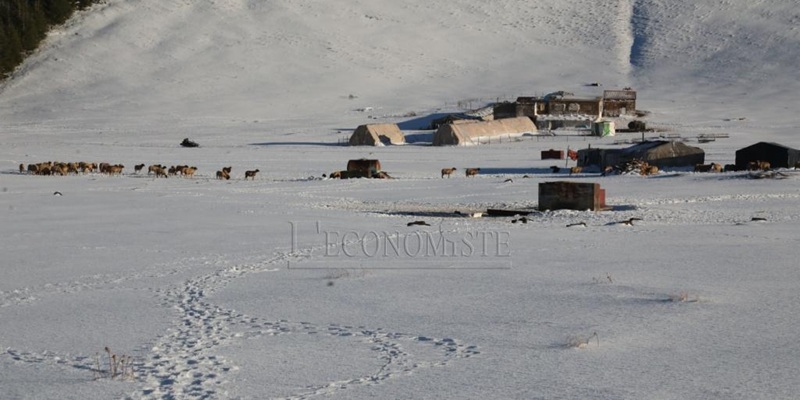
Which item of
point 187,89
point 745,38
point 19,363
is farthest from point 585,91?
point 19,363

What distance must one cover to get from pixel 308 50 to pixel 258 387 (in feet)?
264

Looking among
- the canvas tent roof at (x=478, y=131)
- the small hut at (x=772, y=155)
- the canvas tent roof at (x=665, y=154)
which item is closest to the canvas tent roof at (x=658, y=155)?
the canvas tent roof at (x=665, y=154)

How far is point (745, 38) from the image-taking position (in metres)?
87.1

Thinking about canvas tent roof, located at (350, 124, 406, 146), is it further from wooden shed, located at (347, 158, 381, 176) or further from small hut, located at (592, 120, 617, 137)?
wooden shed, located at (347, 158, 381, 176)

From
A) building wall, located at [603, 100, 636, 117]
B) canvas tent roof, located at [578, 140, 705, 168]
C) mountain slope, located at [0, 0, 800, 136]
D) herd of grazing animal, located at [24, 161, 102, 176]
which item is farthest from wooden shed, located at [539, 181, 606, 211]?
mountain slope, located at [0, 0, 800, 136]

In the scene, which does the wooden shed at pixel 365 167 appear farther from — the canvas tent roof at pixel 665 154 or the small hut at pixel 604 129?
the small hut at pixel 604 129

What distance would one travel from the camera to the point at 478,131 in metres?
53.6

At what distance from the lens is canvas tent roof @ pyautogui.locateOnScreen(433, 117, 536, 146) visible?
169ft

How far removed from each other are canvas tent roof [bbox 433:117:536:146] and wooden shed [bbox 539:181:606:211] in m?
29.4

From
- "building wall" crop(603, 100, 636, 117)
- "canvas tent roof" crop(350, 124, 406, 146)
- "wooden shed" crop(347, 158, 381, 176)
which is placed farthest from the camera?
"building wall" crop(603, 100, 636, 117)

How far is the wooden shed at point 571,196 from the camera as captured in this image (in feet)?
71.1

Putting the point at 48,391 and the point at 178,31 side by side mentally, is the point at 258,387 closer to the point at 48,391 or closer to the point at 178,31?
the point at 48,391

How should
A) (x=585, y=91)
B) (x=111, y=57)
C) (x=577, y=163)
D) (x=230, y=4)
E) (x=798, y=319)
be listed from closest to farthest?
(x=798, y=319)
(x=577, y=163)
(x=585, y=91)
(x=111, y=57)
(x=230, y=4)

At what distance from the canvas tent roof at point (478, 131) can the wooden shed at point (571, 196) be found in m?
29.4
